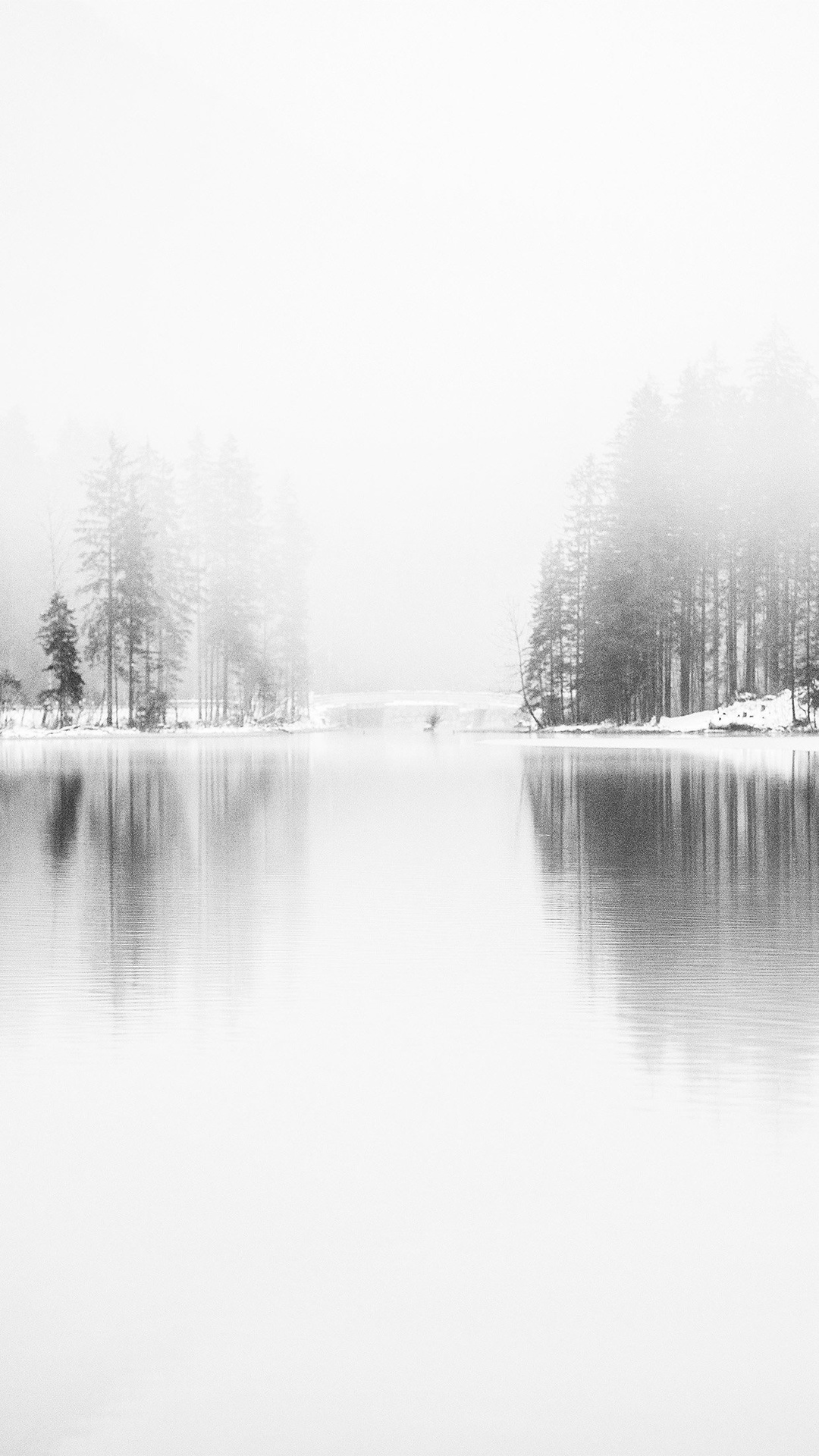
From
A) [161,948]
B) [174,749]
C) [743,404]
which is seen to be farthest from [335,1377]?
[743,404]

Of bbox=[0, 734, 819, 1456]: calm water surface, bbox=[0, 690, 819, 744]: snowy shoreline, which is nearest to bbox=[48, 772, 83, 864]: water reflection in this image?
bbox=[0, 734, 819, 1456]: calm water surface

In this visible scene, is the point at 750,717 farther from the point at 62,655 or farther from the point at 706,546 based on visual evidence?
the point at 62,655

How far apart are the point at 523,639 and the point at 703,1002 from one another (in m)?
72.4

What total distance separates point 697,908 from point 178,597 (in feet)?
236

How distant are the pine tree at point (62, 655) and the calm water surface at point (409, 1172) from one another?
51867mm

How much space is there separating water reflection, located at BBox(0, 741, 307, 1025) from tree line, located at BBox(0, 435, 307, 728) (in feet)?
126

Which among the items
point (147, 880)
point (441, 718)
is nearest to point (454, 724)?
point (441, 718)

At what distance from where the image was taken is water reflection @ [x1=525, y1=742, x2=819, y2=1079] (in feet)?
27.0

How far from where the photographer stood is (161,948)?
36.1 feet

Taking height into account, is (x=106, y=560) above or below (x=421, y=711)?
above

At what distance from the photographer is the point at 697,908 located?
13.1 meters

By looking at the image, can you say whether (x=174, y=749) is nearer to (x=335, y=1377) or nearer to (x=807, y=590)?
(x=807, y=590)

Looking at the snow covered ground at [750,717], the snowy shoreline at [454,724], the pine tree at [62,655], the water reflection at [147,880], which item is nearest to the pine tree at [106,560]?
the pine tree at [62,655]

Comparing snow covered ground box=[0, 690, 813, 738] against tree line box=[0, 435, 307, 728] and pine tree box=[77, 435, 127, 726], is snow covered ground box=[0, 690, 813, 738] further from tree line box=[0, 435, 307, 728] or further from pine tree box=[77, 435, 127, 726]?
pine tree box=[77, 435, 127, 726]
